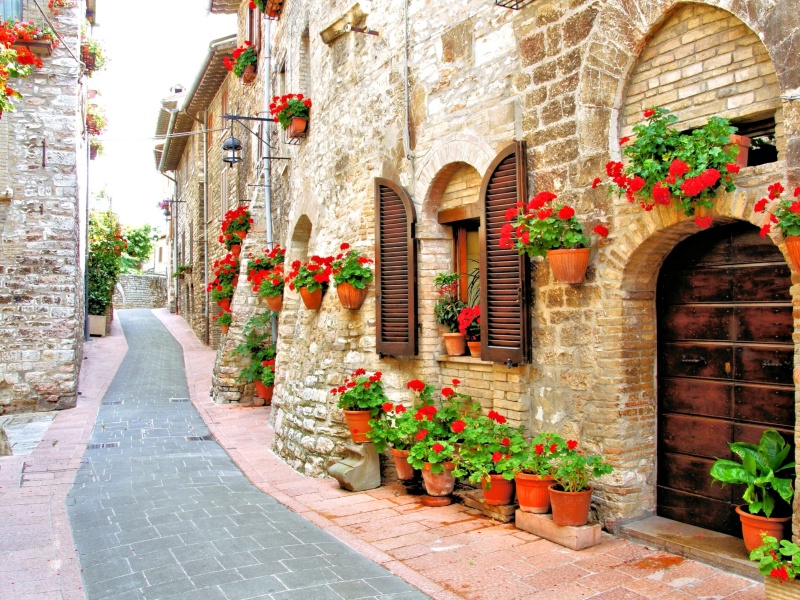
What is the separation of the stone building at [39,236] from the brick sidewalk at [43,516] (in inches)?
36.6

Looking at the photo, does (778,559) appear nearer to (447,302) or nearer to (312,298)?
(447,302)

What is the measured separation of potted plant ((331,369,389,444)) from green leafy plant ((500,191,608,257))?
2.55m

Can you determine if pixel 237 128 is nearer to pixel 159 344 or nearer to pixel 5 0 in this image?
pixel 5 0

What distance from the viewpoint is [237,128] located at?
17.5 metres

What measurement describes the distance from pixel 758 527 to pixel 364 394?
4.00 metres

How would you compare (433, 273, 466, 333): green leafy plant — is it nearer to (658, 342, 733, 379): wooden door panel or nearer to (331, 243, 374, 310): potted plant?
(331, 243, 374, 310): potted plant

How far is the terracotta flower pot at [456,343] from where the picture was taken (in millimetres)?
6832

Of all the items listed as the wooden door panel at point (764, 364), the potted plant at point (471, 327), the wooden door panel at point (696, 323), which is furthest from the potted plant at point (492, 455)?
the wooden door panel at point (764, 364)

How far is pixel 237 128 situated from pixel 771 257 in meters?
15.0

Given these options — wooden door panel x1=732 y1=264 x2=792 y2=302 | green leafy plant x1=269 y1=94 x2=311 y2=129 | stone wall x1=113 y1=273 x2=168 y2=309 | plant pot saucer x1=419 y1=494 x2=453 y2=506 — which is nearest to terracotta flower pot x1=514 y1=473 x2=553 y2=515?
plant pot saucer x1=419 y1=494 x2=453 y2=506

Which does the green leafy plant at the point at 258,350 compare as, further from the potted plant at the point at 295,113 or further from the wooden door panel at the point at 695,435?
the wooden door panel at the point at 695,435

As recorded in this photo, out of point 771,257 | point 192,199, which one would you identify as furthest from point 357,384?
point 192,199

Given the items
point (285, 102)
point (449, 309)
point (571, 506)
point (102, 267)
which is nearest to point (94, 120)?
point (102, 267)

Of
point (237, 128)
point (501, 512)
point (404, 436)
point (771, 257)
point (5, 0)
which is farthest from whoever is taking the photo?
point (237, 128)
